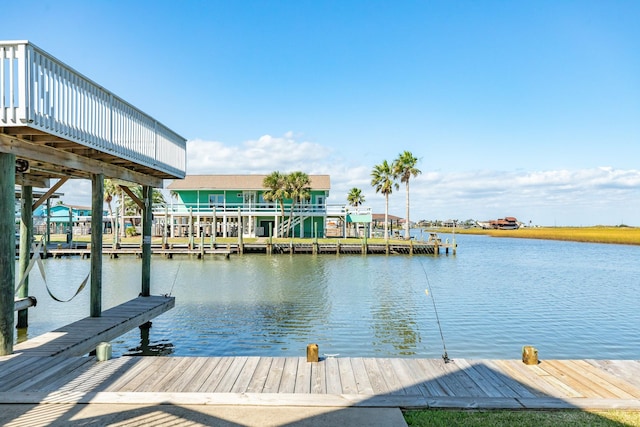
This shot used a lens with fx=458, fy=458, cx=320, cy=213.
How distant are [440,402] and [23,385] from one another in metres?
5.52

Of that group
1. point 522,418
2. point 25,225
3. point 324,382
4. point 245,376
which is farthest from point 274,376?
point 25,225

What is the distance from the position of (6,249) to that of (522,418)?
26.0 ft

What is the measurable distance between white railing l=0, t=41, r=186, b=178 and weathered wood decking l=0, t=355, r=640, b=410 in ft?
12.4

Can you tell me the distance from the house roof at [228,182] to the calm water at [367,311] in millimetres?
20935

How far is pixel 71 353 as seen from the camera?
26.5 ft

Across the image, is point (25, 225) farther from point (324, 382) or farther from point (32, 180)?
point (324, 382)

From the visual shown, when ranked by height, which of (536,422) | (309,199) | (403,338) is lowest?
(403,338)

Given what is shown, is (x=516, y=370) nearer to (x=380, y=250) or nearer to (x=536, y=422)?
(x=536, y=422)

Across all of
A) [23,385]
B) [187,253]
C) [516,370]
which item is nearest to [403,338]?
[516,370]

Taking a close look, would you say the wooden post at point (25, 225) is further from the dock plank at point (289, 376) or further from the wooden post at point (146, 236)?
the dock plank at point (289, 376)

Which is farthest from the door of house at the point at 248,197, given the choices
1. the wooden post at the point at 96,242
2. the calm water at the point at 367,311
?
the wooden post at the point at 96,242

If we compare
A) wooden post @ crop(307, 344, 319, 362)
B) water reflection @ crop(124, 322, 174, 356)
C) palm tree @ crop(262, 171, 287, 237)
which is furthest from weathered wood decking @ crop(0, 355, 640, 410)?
palm tree @ crop(262, 171, 287, 237)

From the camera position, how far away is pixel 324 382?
21.4ft

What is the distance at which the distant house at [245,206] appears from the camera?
51406mm
